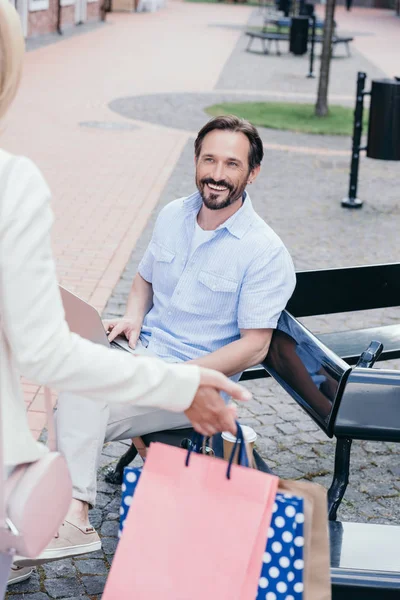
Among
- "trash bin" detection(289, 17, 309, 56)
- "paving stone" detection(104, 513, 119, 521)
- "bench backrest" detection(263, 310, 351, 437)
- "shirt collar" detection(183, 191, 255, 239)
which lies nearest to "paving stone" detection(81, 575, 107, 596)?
"paving stone" detection(104, 513, 119, 521)

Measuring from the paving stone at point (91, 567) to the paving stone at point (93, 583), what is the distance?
0.8 inches

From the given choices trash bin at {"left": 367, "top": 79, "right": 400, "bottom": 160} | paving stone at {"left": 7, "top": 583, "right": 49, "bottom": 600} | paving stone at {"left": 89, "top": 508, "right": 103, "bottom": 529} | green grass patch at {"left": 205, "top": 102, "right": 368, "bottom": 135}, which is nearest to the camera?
paving stone at {"left": 7, "top": 583, "right": 49, "bottom": 600}

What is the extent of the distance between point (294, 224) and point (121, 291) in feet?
9.31

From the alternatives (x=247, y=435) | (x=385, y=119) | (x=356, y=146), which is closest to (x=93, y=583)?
(x=247, y=435)

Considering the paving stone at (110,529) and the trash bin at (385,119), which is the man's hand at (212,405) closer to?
the paving stone at (110,529)

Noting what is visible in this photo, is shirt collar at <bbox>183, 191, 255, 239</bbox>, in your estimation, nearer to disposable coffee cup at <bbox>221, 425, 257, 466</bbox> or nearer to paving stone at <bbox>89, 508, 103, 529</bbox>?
disposable coffee cup at <bbox>221, 425, 257, 466</bbox>

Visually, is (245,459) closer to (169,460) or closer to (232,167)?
(169,460)

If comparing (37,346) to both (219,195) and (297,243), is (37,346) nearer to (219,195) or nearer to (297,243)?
(219,195)

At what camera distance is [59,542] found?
2971 millimetres

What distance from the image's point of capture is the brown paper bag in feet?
6.77

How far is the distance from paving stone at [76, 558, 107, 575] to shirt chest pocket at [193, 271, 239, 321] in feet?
3.17

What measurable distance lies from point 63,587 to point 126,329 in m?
0.95

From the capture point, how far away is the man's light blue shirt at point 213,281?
3.34 metres

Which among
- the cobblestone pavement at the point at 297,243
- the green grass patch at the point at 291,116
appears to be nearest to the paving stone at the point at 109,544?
the cobblestone pavement at the point at 297,243
